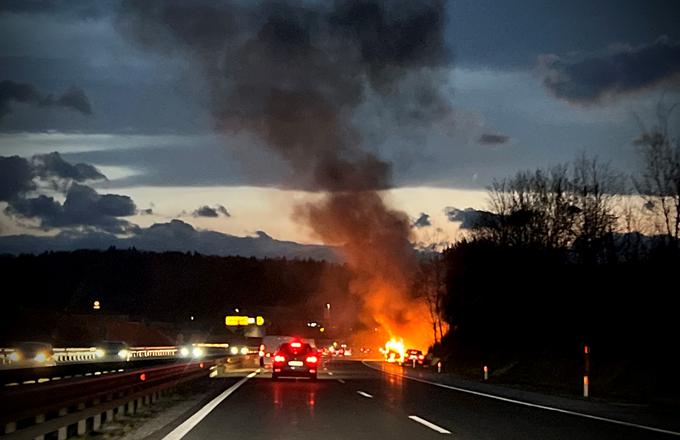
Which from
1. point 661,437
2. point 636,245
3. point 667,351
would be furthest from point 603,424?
point 636,245

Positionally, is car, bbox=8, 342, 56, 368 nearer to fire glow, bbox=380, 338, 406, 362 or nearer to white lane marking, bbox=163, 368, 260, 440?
white lane marking, bbox=163, 368, 260, 440

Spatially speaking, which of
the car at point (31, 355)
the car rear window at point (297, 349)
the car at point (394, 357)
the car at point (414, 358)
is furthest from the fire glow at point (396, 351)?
the car rear window at point (297, 349)

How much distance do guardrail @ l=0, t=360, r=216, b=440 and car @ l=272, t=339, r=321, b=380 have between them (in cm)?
1342

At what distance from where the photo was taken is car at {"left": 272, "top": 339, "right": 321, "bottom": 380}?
3869 cm

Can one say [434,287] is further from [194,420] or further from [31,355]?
[194,420]

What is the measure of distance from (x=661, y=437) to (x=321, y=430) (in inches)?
238

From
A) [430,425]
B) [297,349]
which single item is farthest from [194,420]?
[297,349]

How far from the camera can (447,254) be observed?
282ft

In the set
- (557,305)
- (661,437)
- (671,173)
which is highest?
(671,173)

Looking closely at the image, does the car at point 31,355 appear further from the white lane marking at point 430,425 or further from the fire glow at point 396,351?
the white lane marking at point 430,425

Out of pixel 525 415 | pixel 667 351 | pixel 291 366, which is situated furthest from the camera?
pixel 291 366

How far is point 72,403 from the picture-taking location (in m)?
15.2

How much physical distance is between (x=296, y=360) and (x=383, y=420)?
19.9m

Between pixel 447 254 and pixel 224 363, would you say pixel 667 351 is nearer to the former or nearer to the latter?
pixel 224 363
